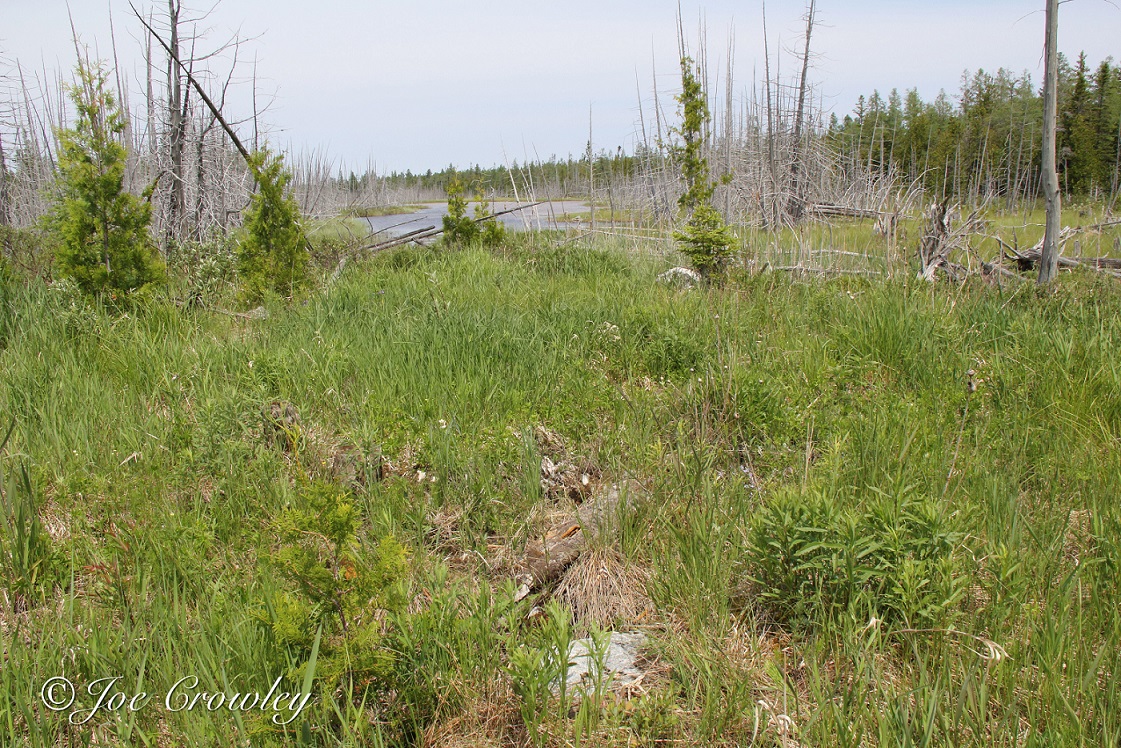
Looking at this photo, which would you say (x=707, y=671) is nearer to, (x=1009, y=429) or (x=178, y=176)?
(x=1009, y=429)

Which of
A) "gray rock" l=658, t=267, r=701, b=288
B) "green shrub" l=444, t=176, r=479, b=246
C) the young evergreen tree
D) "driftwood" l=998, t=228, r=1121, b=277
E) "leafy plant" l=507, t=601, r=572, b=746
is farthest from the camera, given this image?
"green shrub" l=444, t=176, r=479, b=246

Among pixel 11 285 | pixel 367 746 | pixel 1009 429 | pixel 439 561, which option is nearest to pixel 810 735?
pixel 367 746

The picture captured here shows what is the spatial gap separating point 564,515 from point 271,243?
4.82m

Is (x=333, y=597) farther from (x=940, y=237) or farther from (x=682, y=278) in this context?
(x=940, y=237)

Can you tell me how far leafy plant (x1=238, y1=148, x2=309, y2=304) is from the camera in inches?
257

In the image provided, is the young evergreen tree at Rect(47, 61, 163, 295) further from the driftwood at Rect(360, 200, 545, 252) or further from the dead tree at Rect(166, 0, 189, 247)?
the driftwood at Rect(360, 200, 545, 252)

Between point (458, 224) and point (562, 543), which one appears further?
point (458, 224)

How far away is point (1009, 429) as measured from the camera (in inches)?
137

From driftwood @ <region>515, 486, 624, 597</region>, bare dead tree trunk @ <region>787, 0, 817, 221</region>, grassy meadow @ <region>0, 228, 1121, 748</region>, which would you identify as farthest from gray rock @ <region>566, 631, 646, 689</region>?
bare dead tree trunk @ <region>787, 0, 817, 221</region>

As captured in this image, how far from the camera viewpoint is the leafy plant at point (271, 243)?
Answer: 257 inches

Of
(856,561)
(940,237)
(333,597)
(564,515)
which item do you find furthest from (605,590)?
(940,237)

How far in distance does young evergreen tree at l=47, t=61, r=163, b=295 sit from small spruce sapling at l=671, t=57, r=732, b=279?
4.93 m

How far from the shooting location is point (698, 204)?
25.6 feet

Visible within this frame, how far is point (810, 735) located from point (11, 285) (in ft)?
21.8
